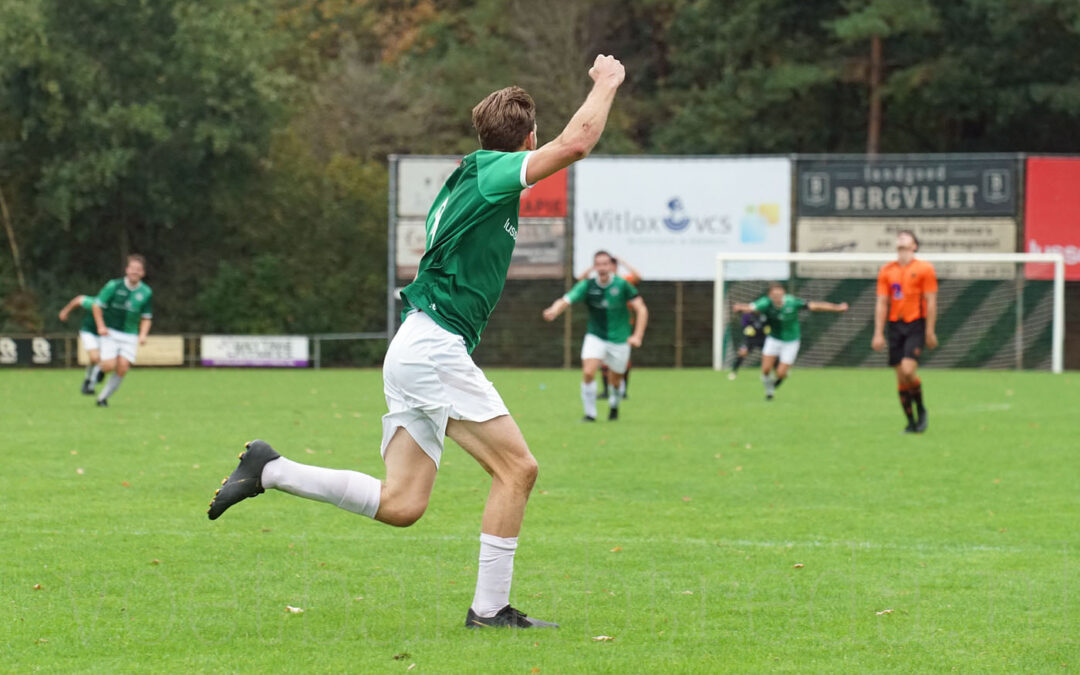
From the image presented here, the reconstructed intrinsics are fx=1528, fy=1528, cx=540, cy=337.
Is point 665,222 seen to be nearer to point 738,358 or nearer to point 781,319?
point 738,358

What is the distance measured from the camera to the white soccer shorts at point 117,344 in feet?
66.1

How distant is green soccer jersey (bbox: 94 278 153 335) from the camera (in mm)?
20047

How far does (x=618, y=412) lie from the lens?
19250 mm

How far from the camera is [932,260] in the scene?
34.1m

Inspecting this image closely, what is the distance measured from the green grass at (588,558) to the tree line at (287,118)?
22.2m

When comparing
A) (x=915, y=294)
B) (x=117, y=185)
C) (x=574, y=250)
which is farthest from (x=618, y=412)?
(x=117, y=185)

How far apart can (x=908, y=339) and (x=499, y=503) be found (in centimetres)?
1059

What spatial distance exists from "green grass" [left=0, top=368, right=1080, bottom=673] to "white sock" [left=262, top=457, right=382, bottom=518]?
0.51 meters

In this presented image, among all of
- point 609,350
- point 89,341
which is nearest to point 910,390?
point 609,350

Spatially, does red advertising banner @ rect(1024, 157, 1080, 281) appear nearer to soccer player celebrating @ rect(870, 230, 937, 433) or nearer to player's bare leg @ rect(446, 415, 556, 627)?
soccer player celebrating @ rect(870, 230, 937, 433)

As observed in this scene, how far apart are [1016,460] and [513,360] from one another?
2537 centimetres

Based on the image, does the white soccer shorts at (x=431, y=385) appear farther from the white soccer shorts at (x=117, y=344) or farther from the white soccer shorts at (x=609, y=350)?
the white soccer shorts at (x=117, y=344)

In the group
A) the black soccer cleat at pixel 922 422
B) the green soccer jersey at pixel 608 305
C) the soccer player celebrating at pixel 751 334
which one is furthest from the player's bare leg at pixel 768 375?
the black soccer cleat at pixel 922 422

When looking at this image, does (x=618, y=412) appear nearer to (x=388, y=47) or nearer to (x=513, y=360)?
(x=513, y=360)
